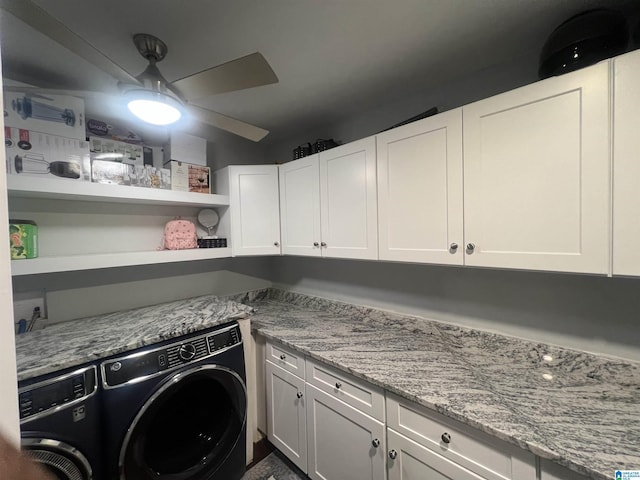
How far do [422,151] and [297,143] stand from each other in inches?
52.6

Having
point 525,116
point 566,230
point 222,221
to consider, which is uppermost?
point 525,116

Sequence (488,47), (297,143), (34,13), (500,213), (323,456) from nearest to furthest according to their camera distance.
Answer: (34,13) → (500,213) → (488,47) → (323,456) → (297,143)

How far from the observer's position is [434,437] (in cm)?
101

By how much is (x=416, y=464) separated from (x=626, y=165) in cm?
133

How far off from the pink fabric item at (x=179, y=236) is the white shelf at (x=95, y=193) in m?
0.17

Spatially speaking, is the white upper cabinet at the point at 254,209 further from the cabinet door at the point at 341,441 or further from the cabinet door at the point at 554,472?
the cabinet door at the point at 554,472

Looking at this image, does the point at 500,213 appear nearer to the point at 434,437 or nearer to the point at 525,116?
the point at 525,116

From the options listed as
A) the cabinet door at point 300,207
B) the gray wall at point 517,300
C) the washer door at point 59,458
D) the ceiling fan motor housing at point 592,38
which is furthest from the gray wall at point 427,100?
the washer door at point 59,458

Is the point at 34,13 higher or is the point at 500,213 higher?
the point at 34,13

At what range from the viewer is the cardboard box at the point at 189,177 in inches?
73.2

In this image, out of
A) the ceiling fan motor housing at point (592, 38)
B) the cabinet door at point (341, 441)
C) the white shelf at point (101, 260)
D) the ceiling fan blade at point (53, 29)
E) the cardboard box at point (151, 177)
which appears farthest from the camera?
the cardboard box at point (151, 177)

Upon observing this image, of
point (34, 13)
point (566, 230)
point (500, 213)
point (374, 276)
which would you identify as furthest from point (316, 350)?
point (34, 13)

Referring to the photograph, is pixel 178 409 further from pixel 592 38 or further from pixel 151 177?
pixel 592 38

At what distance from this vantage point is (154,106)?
1.08 m
